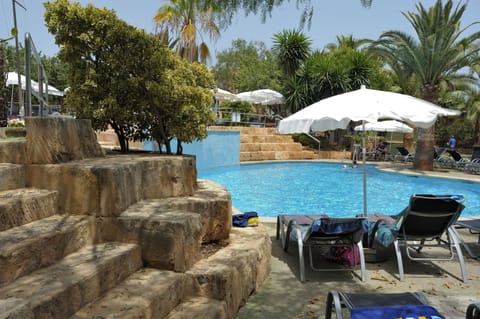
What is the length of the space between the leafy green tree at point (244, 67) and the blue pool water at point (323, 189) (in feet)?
85.1

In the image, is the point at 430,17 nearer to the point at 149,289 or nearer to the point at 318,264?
the point at 318,264

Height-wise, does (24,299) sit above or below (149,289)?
above

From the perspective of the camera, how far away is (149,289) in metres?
2.84

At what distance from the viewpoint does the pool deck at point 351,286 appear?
3.45m

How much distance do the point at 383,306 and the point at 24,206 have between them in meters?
2.83

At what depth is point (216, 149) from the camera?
1794cm

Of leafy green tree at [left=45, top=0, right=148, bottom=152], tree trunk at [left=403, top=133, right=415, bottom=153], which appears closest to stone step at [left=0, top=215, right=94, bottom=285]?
leafy green tree at [left=45, top=0, right=148, bottom=152]

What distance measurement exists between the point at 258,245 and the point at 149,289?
1.62 m

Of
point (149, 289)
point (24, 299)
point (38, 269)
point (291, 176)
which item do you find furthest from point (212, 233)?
point (291, 176)

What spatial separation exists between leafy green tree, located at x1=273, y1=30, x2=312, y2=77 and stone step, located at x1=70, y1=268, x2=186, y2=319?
23.0 meters

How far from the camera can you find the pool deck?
3.45 meters

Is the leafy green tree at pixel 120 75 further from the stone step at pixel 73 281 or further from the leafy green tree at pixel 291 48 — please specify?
the leafy green tree at pixel 291 48

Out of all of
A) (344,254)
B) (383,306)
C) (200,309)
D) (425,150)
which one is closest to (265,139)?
(425,150)

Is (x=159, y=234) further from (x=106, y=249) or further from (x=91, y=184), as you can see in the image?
(x=91, y=184)
